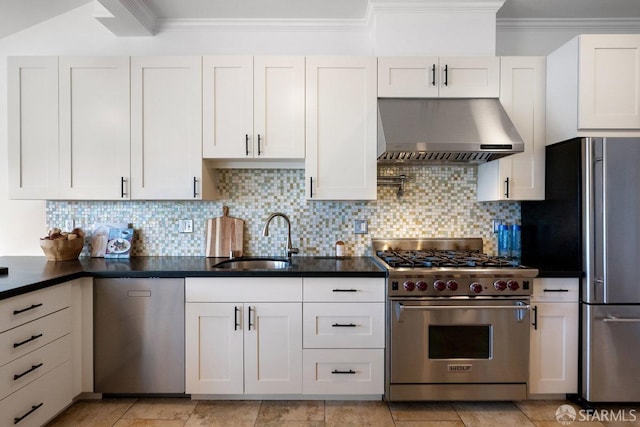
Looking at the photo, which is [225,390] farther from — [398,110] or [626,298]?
A: [626,298]

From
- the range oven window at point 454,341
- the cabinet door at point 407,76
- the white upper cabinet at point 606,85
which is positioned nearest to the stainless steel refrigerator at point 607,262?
the white upper cabinet at point 606,85

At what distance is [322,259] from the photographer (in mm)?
2674

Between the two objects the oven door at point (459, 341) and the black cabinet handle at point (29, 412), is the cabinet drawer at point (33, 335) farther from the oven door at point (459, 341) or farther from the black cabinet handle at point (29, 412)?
the oven door at point (459, 341)

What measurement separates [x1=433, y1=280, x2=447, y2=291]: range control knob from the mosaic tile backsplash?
2.47ft

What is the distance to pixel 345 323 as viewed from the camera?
7.13 ft

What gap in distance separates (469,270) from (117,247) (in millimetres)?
2532

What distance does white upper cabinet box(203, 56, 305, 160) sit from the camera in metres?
2.46

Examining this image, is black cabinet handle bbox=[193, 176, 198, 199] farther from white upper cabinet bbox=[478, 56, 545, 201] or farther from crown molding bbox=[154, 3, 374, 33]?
white upper cabinet bbox=[478, 56, 545, 201]

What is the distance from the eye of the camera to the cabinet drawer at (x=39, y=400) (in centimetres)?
168

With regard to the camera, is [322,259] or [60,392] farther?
[322,259]

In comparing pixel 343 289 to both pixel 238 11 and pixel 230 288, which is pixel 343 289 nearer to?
pixel 230 288

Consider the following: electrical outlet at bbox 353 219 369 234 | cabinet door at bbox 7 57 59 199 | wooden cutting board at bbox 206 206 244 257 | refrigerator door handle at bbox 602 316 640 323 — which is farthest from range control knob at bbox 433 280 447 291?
cabinet door at bbox 7 57 59 199

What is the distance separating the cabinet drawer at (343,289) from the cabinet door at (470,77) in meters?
1.41

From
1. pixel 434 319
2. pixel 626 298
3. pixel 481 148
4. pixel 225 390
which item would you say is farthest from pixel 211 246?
pixel 626 298
